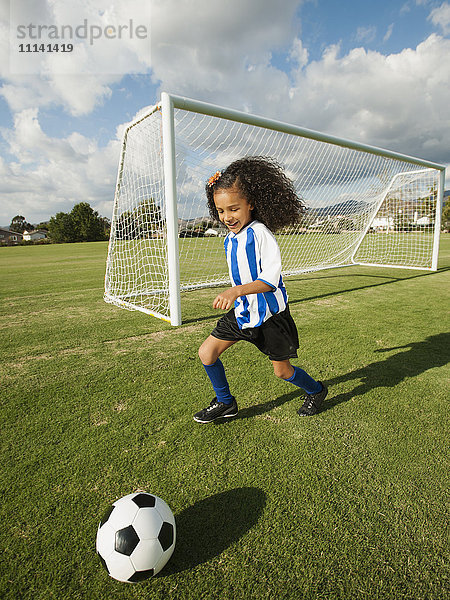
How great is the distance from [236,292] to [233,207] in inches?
24.9

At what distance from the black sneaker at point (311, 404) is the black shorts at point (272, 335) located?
0.46 metres

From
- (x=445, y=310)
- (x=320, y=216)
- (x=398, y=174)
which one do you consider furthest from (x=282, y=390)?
(x=398, y=174)

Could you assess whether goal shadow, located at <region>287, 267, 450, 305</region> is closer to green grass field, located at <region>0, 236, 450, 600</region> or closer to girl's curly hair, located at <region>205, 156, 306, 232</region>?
green grass field, located at <region>0, 236, 450, 600</region>

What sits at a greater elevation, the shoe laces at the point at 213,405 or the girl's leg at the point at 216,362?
the girl's leg at the point at 216,362

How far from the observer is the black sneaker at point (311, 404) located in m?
2.56

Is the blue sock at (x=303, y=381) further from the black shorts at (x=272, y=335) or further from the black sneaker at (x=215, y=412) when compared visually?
the black sneaker at (x=215, y=412)

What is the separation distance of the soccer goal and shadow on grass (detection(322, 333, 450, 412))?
1.45 meters

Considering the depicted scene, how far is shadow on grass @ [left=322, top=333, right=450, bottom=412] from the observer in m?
2.99

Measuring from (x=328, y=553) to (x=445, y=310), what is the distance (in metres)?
5.40

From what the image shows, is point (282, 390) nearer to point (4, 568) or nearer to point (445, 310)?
point (4, 568)

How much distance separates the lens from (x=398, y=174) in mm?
10266

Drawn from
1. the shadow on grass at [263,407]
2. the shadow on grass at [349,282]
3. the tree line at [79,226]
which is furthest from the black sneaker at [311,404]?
the tree line at [79,226]

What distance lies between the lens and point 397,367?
11.3 ft

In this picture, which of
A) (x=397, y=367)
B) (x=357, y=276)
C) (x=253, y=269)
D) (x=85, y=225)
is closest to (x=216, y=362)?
(x=253, y=269)
